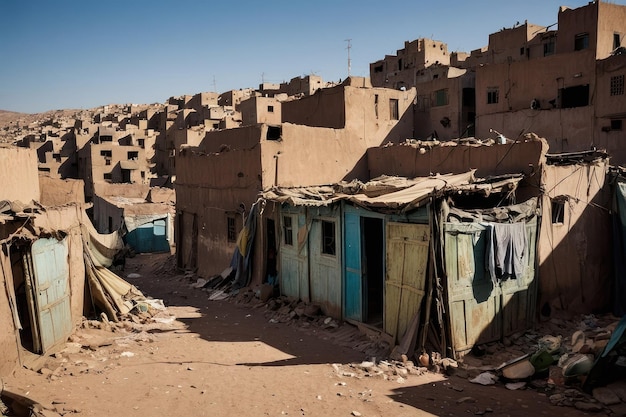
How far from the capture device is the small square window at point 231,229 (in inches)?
608

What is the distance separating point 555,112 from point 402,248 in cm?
1401

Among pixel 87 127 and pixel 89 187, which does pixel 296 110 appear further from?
pixel 87 127

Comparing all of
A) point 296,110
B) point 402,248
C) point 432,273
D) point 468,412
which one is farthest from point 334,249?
point 296,110

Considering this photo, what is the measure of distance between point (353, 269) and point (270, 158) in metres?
4.78

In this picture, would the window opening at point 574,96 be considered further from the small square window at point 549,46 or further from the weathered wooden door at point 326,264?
the weathered wooden door at point 326,264

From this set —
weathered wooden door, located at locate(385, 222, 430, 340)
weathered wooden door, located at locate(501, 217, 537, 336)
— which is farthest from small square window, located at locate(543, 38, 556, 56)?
weathered wooden door, located at locate(385, 222, 430, 340)

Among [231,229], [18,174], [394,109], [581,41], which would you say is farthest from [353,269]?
[581,41]

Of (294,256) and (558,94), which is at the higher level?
(558,94)

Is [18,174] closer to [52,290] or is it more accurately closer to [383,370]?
[52,290]

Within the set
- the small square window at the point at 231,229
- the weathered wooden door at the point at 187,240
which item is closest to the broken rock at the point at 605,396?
the small square window at the point at 231,229

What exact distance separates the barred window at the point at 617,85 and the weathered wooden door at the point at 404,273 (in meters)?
14.2

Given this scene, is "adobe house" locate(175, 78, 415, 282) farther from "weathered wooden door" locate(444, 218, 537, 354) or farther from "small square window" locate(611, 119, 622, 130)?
"small square window" locate(611, 119, 622, 130)

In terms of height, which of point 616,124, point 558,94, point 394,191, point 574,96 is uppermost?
point 558,94

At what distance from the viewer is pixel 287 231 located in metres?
13.1
